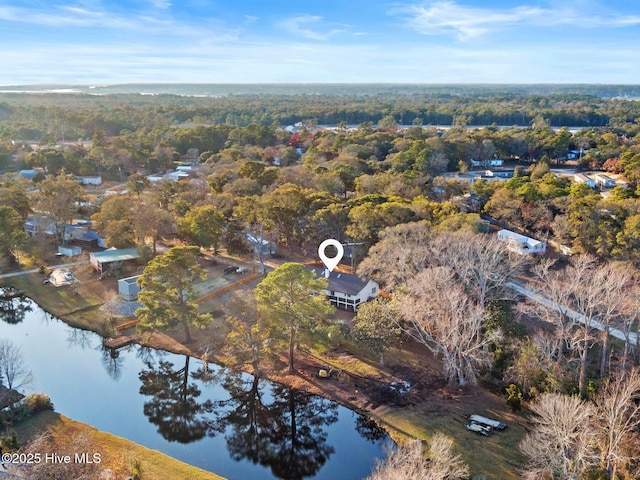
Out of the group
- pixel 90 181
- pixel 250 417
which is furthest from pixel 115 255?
pixel 90 181

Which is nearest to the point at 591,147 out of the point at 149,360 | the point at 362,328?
the point at 362,328

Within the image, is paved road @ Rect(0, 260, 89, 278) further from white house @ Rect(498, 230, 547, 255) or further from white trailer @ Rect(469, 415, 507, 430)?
white house @ Rect(498, 230, 547, 255)

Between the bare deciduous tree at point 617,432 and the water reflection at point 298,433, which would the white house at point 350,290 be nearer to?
the water reflection at point 298,433

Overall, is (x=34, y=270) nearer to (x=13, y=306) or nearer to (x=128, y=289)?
(x=13, y=306)

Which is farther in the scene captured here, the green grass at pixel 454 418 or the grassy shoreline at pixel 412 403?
the grassy shoreline at pixel 412 403

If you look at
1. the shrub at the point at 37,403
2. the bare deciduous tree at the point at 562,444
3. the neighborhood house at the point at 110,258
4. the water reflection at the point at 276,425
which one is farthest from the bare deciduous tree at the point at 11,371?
the bare deciduous tree at the point at 562,444

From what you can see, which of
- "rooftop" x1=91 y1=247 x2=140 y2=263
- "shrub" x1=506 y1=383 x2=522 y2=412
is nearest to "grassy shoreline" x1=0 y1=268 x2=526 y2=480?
"shrub" x1=506 y1=383 x2=522 y2=412
